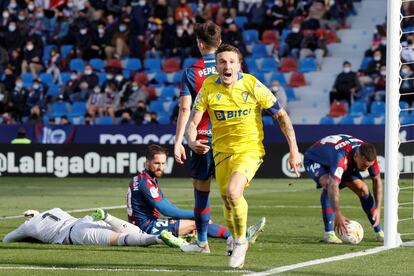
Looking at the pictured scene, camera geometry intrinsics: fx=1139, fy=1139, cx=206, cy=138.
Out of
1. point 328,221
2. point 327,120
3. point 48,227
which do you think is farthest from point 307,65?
point 48,227

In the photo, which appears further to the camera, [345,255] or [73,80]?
[73,80]

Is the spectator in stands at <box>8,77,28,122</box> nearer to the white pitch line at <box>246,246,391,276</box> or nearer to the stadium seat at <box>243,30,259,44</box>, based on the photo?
the stadium seat at <box>243,30,259,44</box>

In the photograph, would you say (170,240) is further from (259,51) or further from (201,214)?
(259,51)

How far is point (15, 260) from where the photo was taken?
10570 millimetres

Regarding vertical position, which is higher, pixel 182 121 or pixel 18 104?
pixel 182 121

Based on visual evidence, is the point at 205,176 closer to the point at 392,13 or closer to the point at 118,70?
the point at 392,13

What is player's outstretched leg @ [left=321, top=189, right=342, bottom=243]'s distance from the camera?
12.5 m

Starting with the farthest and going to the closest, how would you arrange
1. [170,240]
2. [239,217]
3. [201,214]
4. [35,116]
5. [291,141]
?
[35,116] → [170,240] → [201,214] → [291,141] → [239,217]

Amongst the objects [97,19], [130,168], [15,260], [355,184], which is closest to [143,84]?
[97,19]

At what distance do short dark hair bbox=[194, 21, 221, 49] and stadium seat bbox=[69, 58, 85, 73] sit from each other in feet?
76.0

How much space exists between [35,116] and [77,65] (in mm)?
2974

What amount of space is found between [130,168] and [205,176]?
14776 mm

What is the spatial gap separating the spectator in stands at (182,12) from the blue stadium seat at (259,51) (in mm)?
2326

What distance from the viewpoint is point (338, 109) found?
29.3 m
